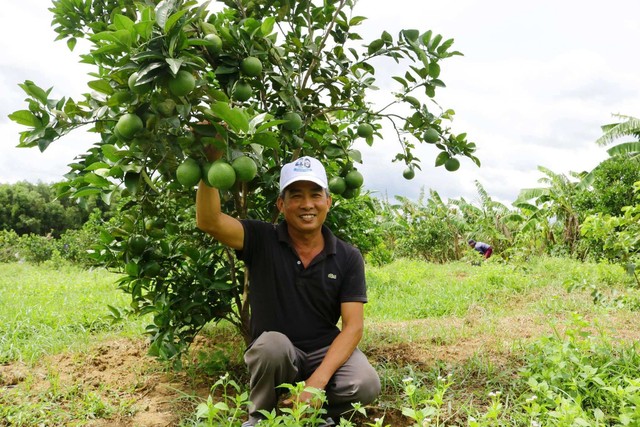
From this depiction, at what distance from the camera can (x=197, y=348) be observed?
10.5 feet

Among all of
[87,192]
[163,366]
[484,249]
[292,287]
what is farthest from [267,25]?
[484,249]

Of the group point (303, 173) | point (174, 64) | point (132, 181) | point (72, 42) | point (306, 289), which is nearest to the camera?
point (174, 64)

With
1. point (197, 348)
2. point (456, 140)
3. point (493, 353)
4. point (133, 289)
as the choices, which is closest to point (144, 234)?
point (133, 289)

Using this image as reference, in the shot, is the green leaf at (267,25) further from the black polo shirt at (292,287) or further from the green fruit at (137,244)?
the green fruit at (137,244)

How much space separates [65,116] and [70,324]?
2.81m

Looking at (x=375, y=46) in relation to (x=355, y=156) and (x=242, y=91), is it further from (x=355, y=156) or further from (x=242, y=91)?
(x=242, y=91)

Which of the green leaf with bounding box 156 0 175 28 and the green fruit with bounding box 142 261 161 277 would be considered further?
the green fruit with bounding box 142 261 161 277

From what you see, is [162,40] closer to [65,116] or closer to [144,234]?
[65,116]

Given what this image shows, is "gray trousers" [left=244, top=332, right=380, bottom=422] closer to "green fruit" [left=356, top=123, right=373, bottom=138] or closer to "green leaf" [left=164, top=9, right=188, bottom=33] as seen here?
"green fruit" [left=356, top=123, right=373, bottom=138]

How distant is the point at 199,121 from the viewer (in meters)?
1.78

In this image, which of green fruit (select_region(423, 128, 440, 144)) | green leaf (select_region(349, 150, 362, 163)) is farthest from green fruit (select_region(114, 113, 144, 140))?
green fruit (select_region(423, 128, 440, 144))

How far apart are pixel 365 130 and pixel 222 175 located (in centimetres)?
128

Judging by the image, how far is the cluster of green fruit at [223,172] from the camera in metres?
1.45

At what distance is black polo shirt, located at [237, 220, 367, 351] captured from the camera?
221cm
